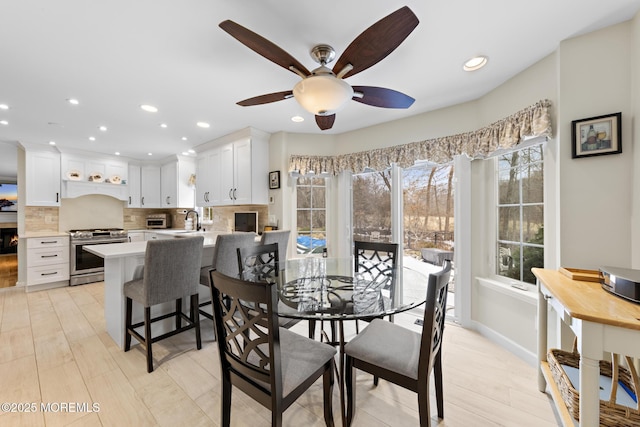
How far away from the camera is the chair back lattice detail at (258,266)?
6.95 ft

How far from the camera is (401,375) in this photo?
1.30m

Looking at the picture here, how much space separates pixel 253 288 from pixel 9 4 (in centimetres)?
216

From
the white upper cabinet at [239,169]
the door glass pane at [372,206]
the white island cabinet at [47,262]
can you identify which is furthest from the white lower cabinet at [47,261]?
the door glass pane at [372,206]

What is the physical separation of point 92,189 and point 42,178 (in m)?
0.69

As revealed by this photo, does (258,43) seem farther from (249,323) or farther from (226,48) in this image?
(249,323)

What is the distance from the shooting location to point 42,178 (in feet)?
14.3

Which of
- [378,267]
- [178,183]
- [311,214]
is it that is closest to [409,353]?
[378,267]

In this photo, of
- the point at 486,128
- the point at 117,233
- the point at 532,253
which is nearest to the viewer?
the point at 532,253

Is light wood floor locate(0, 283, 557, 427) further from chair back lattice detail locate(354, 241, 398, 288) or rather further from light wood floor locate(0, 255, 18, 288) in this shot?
light wood floor locate(0, 255, 18, 288)

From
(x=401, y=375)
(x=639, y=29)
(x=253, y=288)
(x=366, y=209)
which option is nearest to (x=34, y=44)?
(x=253, y=288)

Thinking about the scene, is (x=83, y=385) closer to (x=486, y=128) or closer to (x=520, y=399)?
(x=520, y=399)

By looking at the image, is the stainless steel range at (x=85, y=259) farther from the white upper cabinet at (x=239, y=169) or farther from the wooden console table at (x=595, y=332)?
the wooden console table at (x=595, y=332)

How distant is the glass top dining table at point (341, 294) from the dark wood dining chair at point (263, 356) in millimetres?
196

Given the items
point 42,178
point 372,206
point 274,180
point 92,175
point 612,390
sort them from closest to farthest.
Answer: point 612,390 → point 372,206 → point 274,180 → point 42,178 → point 92,175
